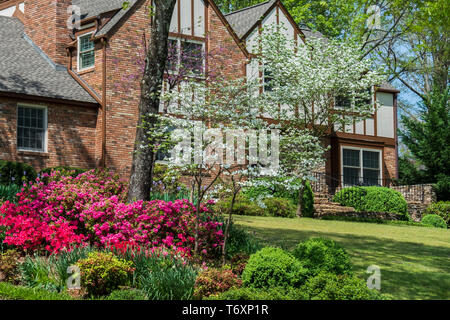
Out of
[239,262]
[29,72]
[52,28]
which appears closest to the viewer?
[239,262]

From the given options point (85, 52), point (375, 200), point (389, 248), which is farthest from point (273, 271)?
point (85, 52)

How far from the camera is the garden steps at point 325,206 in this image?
23172 millimetres

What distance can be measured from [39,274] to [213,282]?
112 inches

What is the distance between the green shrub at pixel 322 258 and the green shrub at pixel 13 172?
12.0 meters

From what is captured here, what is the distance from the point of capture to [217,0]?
3969cm

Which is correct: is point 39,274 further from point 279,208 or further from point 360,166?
point 360,166

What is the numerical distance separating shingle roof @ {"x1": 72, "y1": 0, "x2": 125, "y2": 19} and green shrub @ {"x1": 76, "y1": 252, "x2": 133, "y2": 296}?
17.5 meters

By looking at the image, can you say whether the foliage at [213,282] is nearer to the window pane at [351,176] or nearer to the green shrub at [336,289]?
the green shrub at [336,289]

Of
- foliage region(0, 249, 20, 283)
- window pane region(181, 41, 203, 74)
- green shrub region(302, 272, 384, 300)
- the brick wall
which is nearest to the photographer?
green shrub region(302, 272, 384, 300)

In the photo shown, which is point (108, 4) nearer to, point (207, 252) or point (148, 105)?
point (148, 105)

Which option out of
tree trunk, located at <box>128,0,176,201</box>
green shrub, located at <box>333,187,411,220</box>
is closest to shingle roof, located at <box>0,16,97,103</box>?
tree trunk, located at <box>128,0,176,201</box>

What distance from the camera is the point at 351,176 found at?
29047 mm

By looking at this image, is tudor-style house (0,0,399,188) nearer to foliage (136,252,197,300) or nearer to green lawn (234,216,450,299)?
green lawn (234,216,450,299)

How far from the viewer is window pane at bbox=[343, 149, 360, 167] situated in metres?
29.1
